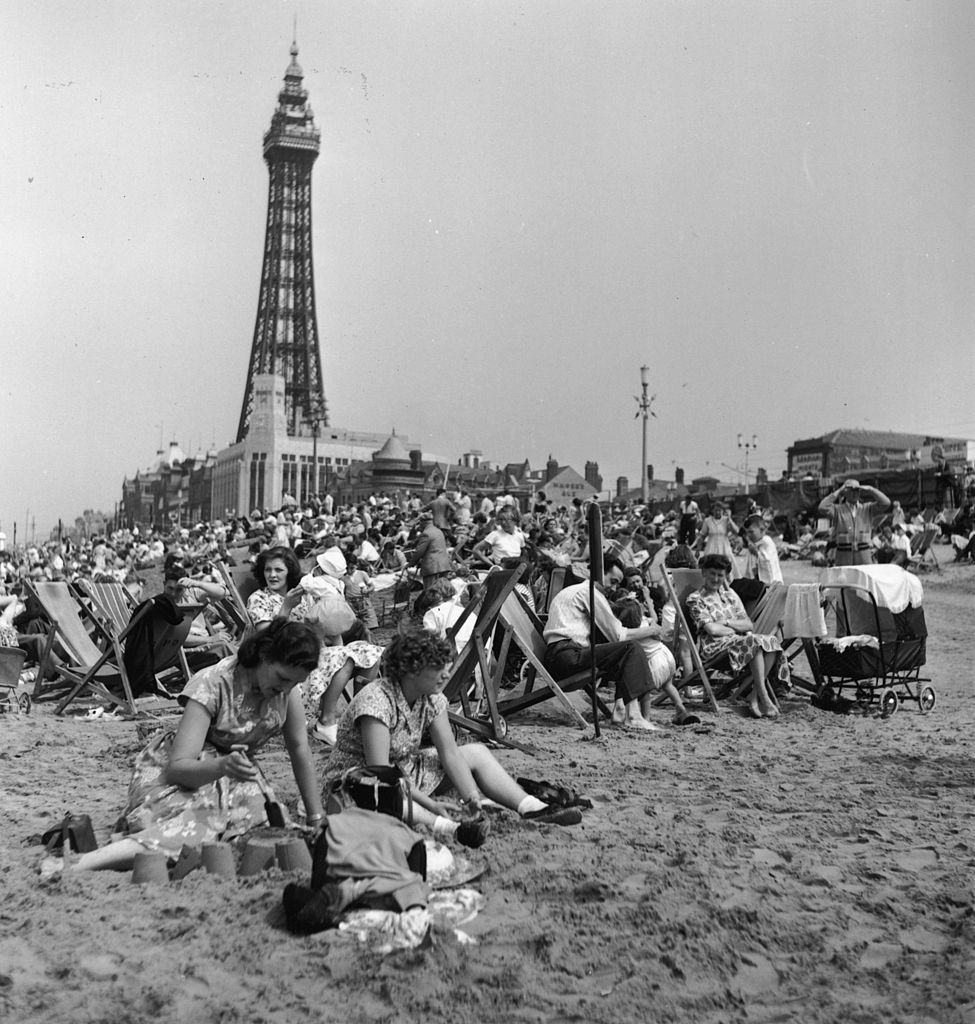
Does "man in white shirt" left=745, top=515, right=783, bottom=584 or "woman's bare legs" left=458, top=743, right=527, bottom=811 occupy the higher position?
"man in white shirt" left=745, top=515, right=783, bottom=584

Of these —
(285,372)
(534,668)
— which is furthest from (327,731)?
(285,372)

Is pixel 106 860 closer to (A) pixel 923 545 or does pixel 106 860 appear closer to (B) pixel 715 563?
(B) pixel 715 563

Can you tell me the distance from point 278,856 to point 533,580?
20.3 ft

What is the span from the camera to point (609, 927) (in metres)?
2.89

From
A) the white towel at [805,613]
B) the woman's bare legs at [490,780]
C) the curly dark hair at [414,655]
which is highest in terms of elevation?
the curly dark hair at [414,655]

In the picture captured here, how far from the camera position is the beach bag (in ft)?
10.8

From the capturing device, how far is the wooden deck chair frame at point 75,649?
256 inches

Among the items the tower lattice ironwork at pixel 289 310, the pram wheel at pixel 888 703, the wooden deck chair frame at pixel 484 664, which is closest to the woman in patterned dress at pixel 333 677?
the wooden deck chair frame at pixel 484 664

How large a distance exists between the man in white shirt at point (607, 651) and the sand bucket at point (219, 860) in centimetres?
300

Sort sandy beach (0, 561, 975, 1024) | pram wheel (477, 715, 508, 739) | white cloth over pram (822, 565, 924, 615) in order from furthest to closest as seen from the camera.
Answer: white cloth over pram (822, 565, 924, 615), pram wheel (477, 715, 508, 739), sandy beach (0, 561, 975, 1024)

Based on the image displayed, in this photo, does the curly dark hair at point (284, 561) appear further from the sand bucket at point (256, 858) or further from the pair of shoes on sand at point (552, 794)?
the sand bucket at point (256, 858)

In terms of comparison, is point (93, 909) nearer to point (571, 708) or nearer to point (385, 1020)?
point (385, 1020)

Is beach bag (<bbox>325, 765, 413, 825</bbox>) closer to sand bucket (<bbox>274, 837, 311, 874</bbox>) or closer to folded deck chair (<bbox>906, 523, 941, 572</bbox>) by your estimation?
sand bucket (<bbox>274, 837, 311, 874</bbox>)

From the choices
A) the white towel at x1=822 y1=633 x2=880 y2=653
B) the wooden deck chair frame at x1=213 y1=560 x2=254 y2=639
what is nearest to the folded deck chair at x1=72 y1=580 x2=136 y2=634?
the wooden deck chair frame at x1=213 y1=560 x2=254 y2=639
